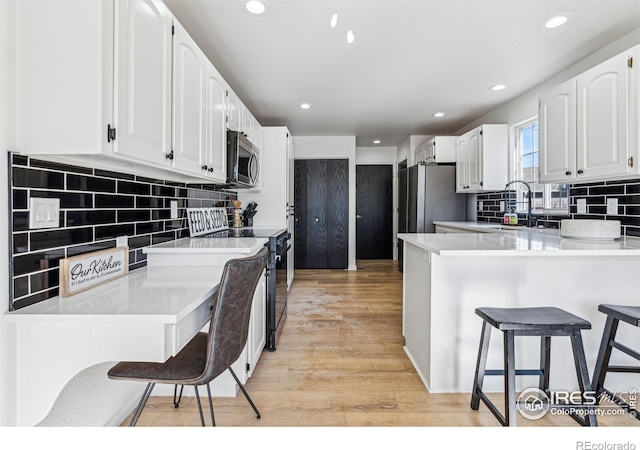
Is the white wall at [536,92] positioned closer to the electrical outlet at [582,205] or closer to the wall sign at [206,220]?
the electrical outlet at [582,205]

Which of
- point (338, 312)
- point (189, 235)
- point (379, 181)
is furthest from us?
point (379, 181)

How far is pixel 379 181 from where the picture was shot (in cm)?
664

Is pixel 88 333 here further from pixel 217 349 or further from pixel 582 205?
pixel 582 205

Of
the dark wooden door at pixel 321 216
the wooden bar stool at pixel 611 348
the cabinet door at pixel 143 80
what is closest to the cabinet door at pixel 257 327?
the cabinet door at pixel 143 80

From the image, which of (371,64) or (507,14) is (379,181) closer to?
(371,64)

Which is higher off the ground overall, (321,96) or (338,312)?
(321,96)

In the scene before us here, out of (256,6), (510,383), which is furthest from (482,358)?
(256,6)

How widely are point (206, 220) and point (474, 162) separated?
10.2 ft

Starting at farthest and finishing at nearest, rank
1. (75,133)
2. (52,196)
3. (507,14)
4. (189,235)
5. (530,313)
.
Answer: (189,235), (507,14), (530,313), (52,196), (75,133)

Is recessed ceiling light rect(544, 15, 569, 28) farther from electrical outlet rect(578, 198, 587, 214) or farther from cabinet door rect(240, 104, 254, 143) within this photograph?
cabinet door rect(240, 104, 254, 143)

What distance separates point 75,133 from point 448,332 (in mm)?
1983

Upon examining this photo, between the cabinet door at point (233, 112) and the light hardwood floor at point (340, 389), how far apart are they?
5.79 ft

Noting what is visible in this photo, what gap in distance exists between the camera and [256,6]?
199cm
